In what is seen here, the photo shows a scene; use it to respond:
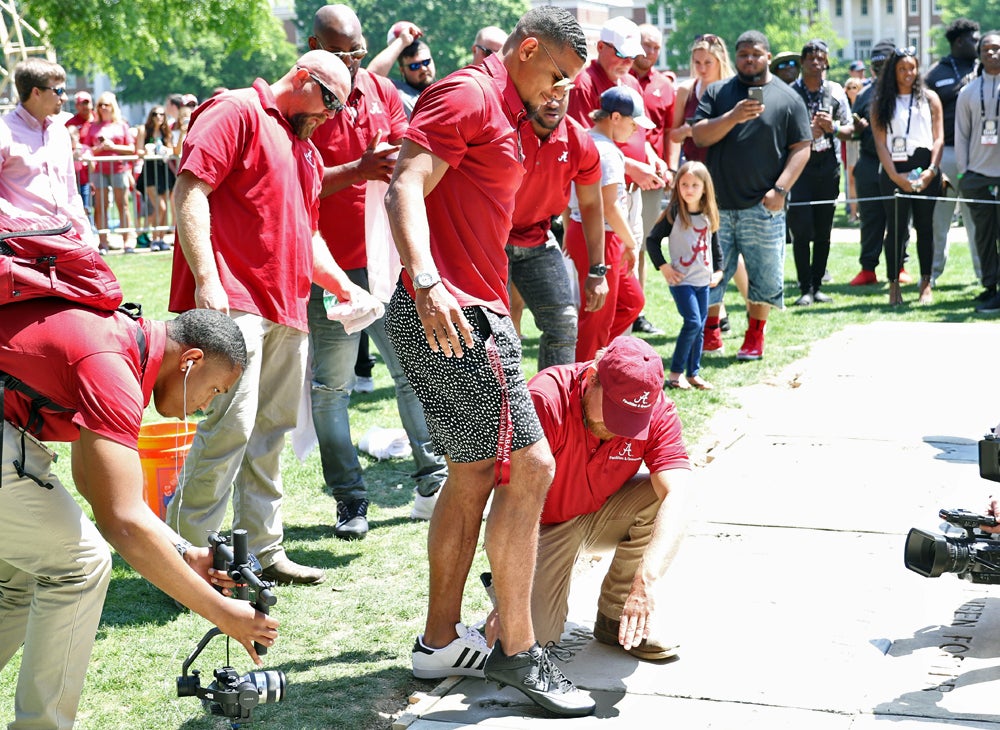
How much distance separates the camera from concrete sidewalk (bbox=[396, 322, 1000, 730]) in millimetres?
3885

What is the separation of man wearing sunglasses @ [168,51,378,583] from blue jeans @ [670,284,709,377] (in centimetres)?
366

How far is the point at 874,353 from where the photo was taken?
366 inches

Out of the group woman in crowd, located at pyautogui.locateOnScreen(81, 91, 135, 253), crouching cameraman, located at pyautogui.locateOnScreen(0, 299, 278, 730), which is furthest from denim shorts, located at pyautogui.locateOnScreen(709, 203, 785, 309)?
woman in crowd, located at pyautogui.locateOnScreen(81, 91, 135, 253)

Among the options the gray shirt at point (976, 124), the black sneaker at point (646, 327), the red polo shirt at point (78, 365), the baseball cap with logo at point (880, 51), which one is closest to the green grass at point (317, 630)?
the red polo shirt at point (78, 365)

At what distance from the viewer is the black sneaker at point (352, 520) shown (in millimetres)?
5754

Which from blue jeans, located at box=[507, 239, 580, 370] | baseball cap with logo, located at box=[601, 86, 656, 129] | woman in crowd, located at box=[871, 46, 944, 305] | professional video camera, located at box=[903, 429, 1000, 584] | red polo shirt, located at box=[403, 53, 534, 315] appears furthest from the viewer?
woman in crowd, located at box=[871, 46, 944, 305]

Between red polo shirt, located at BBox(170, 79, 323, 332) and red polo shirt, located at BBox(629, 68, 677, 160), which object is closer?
red polo shirt, located at BBox(170, 79, 323, 332)

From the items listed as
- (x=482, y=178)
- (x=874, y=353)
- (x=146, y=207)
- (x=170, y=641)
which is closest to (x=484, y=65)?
(x=482, y=178)

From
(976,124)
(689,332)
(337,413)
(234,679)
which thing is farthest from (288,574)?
(976,124)

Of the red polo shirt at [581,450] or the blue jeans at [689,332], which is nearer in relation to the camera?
the red polo shirt at [581,450]

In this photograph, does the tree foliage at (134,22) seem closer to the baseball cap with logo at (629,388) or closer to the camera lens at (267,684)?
the baseball cap with logo at (629,388)

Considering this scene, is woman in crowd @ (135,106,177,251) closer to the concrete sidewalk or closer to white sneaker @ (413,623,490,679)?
the concrete sidewalk

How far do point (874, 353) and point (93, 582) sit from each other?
7069mm

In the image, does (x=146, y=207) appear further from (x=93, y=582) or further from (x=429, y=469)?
(x=93, y=582)
